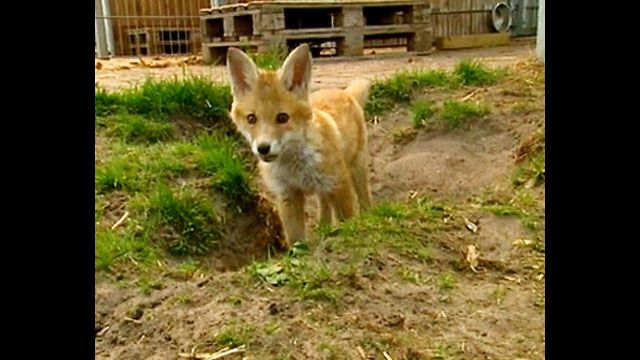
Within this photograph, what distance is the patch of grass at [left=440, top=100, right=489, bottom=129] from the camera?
5777mm

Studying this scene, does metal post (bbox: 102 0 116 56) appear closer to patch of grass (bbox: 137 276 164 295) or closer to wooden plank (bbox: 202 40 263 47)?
wooden plank (bbox: 202 40 263 47)

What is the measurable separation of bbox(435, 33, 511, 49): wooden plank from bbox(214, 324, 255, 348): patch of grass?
986cm

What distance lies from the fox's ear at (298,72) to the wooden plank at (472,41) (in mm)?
8140

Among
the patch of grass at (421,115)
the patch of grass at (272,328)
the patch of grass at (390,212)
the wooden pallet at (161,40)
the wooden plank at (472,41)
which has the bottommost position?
the patch of grass at (272,328)

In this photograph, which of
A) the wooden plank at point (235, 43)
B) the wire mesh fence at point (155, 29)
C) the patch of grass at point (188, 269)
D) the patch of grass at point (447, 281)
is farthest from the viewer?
the wire mesh fence at point (155, 29)

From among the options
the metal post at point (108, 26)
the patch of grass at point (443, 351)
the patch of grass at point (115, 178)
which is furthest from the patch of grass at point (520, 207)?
the metal post at point (108, 26)

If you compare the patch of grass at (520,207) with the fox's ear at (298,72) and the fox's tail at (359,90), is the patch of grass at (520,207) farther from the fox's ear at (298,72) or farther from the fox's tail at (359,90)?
the fox's tail at (359,90)

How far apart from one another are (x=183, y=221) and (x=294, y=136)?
0.84m

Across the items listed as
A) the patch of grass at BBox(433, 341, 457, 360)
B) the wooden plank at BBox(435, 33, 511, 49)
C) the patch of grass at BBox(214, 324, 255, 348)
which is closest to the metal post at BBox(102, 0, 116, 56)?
the wooden plank at BBox(435, 33, 511, 49)

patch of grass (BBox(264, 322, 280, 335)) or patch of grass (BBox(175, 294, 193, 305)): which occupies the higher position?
patch of grass (BBox(264, 322, 280, 335))

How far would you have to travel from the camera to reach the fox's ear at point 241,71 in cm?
387

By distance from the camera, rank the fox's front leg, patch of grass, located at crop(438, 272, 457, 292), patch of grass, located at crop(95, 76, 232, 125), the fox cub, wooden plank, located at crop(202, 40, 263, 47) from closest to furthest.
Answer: patch of grass, located at crop(438, 272, 457, 292) < the fox cub < the fox's front leg < patch of grass, located at crop(95, 76, 232, 125) < wooden plank, located at crop(202, 40, 263, 47)
